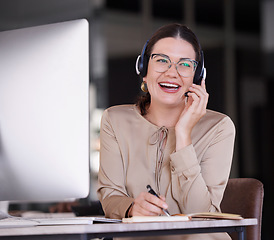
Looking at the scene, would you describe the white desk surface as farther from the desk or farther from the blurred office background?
the blurred office background

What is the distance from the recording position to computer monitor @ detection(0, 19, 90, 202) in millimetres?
1142

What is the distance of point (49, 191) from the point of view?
1146 mm

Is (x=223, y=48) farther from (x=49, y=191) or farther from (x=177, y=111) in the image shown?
(x=49, y=191)

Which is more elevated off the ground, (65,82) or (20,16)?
(20,16)

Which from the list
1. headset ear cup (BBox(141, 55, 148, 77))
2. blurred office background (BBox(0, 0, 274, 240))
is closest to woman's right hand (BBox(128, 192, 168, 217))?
headset ear cup (BBox(141, 55, 148, 77))

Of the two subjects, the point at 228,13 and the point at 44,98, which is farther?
the point at 228,13

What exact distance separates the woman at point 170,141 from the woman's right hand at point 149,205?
184mm

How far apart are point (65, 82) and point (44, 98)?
59 millimetres

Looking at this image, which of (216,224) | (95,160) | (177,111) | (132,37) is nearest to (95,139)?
(95,160)

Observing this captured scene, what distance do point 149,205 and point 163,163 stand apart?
0.41 metres

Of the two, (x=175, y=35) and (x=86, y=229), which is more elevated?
(x=175, y=35)

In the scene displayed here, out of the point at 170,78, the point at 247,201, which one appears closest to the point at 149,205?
the point at 170,78

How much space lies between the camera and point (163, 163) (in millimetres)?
1714

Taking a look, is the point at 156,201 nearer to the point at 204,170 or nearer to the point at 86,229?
the point at 86,229
